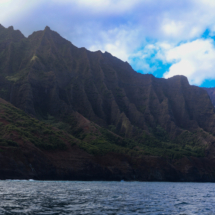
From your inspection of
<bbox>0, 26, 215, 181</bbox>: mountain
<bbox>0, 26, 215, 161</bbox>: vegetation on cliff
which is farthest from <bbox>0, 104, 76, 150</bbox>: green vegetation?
<bbox>0, 26, 215, 181</bbox>: mountain

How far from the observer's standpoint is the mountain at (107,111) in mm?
112375

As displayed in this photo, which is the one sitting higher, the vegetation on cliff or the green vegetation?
the vegetation on cliff

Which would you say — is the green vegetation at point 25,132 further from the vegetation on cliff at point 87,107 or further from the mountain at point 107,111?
the mountain at point 107,111

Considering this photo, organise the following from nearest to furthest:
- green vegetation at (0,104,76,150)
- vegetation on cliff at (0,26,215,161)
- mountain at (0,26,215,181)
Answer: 1. green vegetation at (0,104,76,150)
2. vegetation on cliff at (0,26,215,161)
3. mountain at (0,26,215,181)

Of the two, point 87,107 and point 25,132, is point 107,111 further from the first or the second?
point 25,132

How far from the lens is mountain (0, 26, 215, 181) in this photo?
112375 millimetres

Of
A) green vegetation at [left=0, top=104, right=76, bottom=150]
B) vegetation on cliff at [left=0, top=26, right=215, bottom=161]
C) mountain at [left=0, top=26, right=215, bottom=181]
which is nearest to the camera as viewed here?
green vegetation at [left=0, top=104, right=76, bottom=150]

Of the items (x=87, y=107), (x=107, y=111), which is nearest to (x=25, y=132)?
(x=87, y=107)

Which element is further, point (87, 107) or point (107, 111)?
point (107, 111)

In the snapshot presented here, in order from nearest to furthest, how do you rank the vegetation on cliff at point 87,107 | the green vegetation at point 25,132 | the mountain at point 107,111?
the green vegetation at point 25,132 < the vegetation on cliff at point 87,107 < the mountain at point 107,111

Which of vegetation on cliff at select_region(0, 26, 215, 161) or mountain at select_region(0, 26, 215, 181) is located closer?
vegetation on cliff at select_region(0, 26, 215, 161)

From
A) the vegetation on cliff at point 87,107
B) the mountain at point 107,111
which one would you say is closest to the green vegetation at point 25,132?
the vegetation on cliff at point 87,107

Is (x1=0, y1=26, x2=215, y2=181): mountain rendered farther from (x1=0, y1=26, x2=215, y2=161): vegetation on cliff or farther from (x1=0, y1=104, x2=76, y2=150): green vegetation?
(x1=0, y1=104, x2=76, y2=150): green vegetation

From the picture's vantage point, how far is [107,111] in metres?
166
